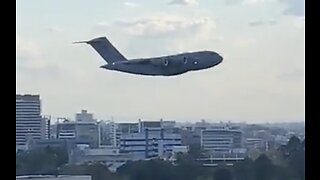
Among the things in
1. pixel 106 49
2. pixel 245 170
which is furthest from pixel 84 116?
pixel 245 170

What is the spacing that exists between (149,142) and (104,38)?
0.24 metres

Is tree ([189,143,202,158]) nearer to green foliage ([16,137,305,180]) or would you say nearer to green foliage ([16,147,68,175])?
green foliage ([16,137,305,180])

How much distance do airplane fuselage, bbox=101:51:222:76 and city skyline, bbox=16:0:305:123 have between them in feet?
0.04

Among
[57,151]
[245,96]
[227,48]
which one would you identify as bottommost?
[57,151]

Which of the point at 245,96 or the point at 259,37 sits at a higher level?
the point at 259,37

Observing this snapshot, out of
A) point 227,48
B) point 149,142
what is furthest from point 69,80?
point 227,48

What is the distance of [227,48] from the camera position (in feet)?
3.15

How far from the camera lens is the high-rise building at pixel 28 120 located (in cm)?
86

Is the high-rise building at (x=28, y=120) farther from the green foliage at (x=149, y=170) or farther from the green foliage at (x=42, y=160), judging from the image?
the green foliage at (x=149, y=170)

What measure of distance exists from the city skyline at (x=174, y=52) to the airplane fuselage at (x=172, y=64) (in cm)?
1

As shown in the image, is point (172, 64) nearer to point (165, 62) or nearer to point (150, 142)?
point (165, 62)

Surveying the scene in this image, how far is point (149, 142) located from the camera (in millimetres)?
943

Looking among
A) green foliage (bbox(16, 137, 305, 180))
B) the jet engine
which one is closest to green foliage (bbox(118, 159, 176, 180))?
green foliage (bbox(16, 137, 305, 180))

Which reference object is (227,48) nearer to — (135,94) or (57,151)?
(135,94)
